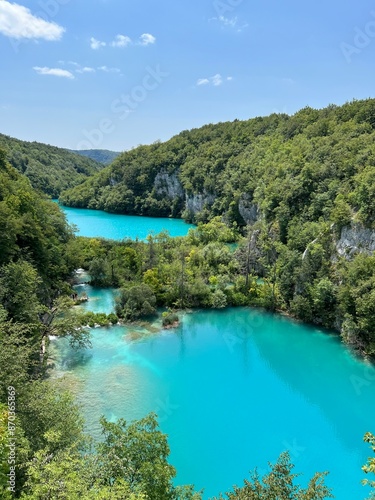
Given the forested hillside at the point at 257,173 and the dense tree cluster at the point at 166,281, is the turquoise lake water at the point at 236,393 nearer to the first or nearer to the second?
the dense tree cluster at the point at 166,281

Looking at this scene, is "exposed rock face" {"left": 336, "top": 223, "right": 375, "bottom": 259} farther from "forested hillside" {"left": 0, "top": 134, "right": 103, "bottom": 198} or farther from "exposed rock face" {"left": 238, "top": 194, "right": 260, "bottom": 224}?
"forested hillside" {"left": 0, "top": 134, "right": 103, "bottom": 198}

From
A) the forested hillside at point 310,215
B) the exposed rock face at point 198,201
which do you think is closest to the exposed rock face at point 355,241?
the forested hillside at point 310,215

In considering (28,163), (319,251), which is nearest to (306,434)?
(319,251)

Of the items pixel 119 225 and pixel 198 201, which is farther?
pixel 198 201

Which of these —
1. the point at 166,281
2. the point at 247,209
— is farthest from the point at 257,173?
the point at 166,281

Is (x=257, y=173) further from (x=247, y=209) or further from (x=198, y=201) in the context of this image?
(x=198, y=201)

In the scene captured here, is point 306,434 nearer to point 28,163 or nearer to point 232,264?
point 232,264

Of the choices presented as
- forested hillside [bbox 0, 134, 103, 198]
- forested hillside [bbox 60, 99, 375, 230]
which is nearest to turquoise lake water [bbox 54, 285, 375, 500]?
forested hillside [bbox 60, 99, 375, 230]

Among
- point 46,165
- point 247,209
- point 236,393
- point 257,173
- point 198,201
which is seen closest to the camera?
point 236,393
